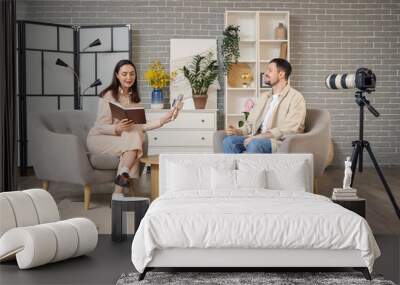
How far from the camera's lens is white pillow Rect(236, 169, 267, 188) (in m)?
4.65

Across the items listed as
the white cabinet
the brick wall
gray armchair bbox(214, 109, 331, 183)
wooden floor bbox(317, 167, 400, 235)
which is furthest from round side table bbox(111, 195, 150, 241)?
the brick wall

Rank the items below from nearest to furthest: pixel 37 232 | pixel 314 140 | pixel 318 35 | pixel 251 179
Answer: pixel 37 232
pixel 251 179
pixel 314 140
pixel 318 35

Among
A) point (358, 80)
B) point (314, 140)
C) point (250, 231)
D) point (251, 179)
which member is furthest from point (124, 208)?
point (358, 80)

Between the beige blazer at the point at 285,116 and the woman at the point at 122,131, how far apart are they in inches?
37.7

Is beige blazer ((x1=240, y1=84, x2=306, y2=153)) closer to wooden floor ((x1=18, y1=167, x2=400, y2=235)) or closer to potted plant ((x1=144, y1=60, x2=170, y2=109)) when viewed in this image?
wooden floor ((x1=18, y1=167, x2=400, y2=235))

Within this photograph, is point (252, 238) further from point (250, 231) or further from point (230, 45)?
point (230, 45)

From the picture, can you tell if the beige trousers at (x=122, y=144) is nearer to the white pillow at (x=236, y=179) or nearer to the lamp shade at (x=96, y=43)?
the white pillow at (x=236, y=179)

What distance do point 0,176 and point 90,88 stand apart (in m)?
4.10

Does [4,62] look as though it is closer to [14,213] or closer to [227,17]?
[14,213]

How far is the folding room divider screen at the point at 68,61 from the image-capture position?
29.7ft

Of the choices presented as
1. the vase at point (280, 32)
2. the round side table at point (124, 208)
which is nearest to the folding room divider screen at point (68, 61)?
the vase at point (280, 32)

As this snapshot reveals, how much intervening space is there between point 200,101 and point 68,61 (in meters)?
1.78

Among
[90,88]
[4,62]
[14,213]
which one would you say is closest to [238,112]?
[90,88]

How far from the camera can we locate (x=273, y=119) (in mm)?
6191
